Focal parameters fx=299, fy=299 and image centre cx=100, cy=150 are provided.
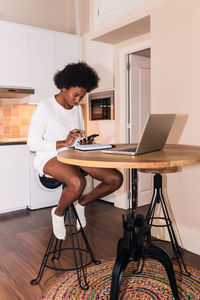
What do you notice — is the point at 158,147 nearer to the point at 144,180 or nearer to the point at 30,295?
the point at 30,295

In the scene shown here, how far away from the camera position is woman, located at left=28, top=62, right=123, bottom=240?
195 centimetres

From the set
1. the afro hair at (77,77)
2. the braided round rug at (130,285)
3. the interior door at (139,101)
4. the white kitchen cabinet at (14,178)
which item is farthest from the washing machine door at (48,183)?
the braided round rug at (130,285)

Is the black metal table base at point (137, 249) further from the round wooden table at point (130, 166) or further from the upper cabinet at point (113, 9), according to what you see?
the upper cabinet at point (113, 9)

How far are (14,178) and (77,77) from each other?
71.9 inches

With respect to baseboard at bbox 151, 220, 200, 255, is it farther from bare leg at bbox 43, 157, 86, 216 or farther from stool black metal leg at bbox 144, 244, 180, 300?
bare leg at bbox 43, 157, 86, 216

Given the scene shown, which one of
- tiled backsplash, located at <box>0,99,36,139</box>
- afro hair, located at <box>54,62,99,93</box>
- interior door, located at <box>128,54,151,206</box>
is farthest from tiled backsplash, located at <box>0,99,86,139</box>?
afro hair, located at <box>54,62,99,93</box>

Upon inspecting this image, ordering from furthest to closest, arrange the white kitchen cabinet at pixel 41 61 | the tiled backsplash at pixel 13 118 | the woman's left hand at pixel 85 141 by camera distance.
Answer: the tiled backsplash at pixel 13 118, the white kitchen cabinet at pixel 41 61, the woman's left hand at pixel 85 141

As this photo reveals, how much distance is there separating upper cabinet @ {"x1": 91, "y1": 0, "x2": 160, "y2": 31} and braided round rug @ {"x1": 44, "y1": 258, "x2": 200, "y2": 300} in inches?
87.7

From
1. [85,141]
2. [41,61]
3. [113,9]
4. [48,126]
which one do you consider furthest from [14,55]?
[85,141]

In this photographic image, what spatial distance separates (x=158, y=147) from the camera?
1807 millimetres

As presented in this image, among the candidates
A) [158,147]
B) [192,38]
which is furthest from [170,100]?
[158,147]

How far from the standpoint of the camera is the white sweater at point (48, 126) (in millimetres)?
2124

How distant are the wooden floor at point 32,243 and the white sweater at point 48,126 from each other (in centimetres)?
73

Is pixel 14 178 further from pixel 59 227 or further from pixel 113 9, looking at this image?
pixel 113 9
